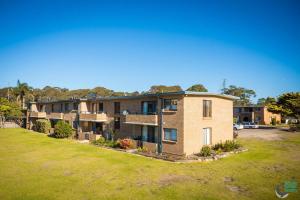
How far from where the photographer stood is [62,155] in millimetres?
25156

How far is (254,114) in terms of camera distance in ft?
250

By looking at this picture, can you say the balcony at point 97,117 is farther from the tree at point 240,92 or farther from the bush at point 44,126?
the tree at point 240,92

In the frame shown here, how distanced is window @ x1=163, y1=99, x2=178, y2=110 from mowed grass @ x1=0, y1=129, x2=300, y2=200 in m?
6.27

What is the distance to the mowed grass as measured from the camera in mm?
13992

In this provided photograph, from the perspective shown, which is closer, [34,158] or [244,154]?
[34,158]

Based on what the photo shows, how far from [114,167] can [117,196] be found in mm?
6605

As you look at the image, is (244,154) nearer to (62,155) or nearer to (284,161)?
(284,161)

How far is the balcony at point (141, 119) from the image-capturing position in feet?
85.3

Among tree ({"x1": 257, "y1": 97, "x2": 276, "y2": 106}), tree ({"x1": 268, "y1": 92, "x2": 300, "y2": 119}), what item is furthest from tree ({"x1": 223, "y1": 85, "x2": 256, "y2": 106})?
tree ({"x1": 268, "y1": 92, "x2": 300, "y2": 119})

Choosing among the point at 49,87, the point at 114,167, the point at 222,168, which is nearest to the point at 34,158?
the point at 114,167

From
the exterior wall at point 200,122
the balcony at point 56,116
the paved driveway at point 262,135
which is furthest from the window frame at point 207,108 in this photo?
the balcony at point 56,116

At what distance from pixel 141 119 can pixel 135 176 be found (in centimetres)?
1047

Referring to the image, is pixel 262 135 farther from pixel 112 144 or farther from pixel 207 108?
pixel 112 144

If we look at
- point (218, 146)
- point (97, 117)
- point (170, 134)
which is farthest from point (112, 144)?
point (218, 146)
